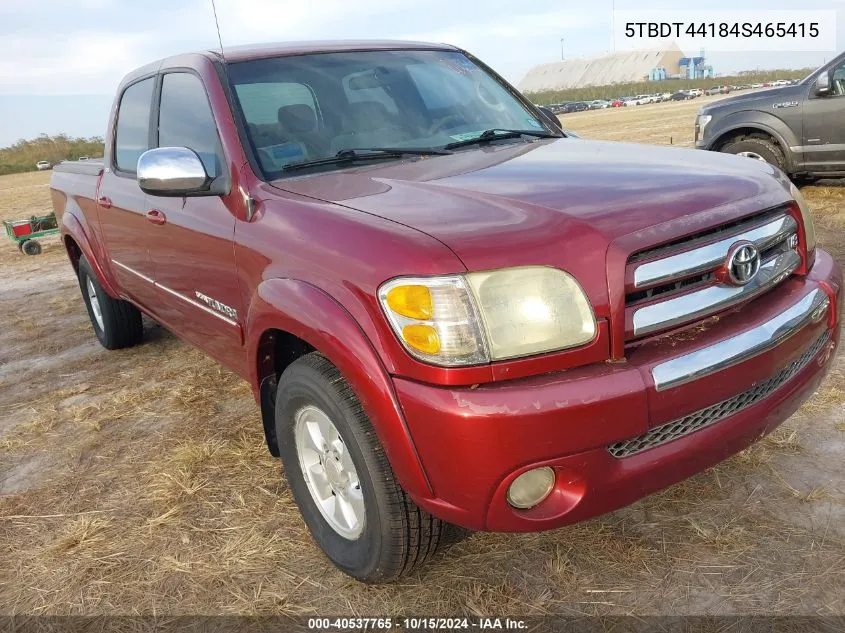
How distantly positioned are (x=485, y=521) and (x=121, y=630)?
1317 millimetres

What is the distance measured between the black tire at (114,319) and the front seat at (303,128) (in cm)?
252

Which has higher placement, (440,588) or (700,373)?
(700,373)

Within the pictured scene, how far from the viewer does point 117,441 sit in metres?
3.71

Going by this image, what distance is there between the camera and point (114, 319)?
4910 mm

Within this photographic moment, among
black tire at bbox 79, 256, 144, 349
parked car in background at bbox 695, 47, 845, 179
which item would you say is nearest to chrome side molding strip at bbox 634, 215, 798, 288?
black tire at bbox 79, 256, 144, 349

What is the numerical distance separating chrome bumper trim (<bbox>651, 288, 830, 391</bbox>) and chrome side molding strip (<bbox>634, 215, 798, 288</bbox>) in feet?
0.69

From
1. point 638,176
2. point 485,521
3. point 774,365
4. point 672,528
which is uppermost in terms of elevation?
point 638,176

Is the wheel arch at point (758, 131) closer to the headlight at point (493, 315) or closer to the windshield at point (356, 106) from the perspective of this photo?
the windshield at point (356, 106)

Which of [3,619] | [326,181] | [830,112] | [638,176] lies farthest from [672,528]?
[830,112]

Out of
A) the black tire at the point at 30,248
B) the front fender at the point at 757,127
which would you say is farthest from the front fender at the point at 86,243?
the front fender at the point at 757,127

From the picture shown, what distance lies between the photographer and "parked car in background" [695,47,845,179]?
294 inches

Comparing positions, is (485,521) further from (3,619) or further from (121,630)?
(3,619)

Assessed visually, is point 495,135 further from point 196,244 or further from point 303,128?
point 196,244

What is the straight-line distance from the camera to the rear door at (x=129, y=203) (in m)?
3.63
